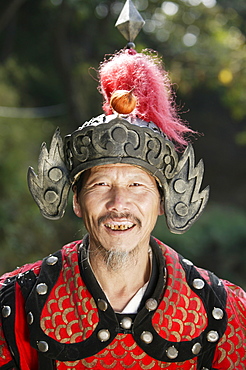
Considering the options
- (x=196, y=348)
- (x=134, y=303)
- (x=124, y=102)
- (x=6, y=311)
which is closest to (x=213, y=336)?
(x=196, y=348)

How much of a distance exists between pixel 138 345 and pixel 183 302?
0.83 feet

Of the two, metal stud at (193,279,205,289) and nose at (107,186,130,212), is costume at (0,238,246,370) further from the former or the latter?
nose at (107,186,130,212)

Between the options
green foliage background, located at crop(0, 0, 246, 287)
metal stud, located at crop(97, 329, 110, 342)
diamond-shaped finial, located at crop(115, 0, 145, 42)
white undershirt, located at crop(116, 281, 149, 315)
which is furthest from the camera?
green foliage background, located at crop(0, 0, 246, 287)

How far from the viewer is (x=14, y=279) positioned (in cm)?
243

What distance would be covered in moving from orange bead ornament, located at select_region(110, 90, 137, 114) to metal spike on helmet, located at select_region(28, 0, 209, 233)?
0.05ft

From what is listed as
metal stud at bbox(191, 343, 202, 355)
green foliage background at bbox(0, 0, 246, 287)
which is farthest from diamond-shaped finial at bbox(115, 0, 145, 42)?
green foliage background at bbox(0, 0, 246, 287)

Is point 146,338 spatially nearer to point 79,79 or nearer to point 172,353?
point 172,353

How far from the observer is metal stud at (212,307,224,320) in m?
2.32

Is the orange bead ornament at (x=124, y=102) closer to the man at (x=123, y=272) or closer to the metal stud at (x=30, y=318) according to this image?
the man at (x=123, y=272)

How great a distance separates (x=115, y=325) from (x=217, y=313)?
0.42 meters

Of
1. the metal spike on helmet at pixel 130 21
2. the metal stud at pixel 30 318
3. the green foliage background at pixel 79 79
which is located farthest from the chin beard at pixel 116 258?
the green foliage background at pixel 79 79

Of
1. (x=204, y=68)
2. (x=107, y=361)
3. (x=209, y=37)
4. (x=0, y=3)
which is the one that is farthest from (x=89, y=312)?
(x=209, y=37)

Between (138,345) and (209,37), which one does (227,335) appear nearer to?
(138,345)

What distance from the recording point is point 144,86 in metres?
2.41
